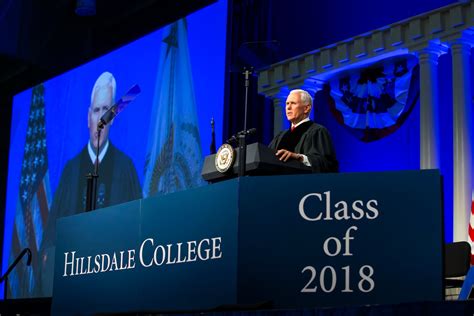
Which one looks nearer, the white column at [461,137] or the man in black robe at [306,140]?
the man in black robe at [306,140]

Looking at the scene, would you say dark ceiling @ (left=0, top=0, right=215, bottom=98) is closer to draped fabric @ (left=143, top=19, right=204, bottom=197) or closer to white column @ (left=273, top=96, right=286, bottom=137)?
draped fabric @ (left=143, top=19, right=204, bottom=197)

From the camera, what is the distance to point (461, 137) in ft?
18.5

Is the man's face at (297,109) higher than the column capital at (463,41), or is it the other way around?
the column capital at (463,41)

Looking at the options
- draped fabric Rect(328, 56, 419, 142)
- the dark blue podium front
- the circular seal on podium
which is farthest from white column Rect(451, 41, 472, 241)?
the dark blue podium front

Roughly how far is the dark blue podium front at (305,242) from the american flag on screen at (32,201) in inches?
234

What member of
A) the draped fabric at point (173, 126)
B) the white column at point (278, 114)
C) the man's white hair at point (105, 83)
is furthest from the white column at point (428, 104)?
the man's white hair at point (105, 83)

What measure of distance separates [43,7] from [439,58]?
197 inches

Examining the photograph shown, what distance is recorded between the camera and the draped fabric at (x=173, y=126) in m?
7.04

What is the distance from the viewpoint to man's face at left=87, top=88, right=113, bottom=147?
26.9 ft

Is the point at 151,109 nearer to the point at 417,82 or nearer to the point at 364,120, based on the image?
the point at 364,120

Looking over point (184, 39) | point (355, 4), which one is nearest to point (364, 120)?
point (355, 4)

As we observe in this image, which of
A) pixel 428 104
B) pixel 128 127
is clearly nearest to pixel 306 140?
pixel 428 104

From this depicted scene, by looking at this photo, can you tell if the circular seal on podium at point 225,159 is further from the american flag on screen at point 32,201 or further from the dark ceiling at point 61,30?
the dark ceiling at point 61,30

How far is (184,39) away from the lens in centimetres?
741
